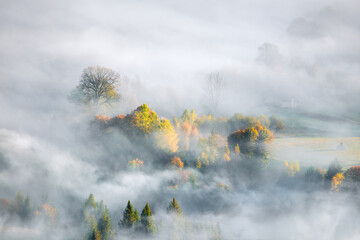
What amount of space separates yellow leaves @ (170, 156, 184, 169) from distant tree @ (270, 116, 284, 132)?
44.3 meters

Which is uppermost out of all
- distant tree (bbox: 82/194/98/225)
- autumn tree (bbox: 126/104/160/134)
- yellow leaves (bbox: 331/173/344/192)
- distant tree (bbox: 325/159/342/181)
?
autumn tree (bbox: 126/104/160/134)

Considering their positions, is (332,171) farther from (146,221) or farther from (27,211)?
(27,211)

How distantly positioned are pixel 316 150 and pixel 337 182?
13295 millimetres

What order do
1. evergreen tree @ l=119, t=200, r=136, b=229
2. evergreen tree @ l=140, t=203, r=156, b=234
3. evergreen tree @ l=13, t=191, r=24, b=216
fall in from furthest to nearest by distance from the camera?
1. evergreen tree @ l=13, t=191, r=24, b=216
2. evergreen tree @ l=140, t=203, r=156, b=234
3. evergreen tree @ l=119, t=200, r=136, b=229

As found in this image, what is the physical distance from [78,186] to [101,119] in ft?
68.9

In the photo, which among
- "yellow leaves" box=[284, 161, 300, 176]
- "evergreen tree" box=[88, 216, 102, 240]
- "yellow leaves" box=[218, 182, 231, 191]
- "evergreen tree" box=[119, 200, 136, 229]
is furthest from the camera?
"yellow leaves" box=[218, 182, 231, 191]

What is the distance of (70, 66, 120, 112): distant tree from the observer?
9875 centimetres

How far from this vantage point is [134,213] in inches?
3019

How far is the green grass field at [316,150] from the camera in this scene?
94812 mm

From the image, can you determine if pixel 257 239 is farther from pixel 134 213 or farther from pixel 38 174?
pixel 38 174

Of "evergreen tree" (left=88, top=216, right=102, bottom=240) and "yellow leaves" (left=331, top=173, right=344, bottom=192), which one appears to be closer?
"evergreen tree" (left=88, top=216, right=102, bottom=240)

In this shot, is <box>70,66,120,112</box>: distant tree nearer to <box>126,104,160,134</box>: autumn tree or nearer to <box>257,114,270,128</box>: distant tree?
<box>126,104,160,134</box>: autumn tree

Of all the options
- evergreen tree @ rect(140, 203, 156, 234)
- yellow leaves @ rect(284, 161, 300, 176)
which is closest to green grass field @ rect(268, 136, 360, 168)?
yellow leaves @ rect(284, 161, 300, 176)

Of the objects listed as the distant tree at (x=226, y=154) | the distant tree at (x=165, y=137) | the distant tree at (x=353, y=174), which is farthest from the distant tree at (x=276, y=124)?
the distant tree at (x=165, y=137)
